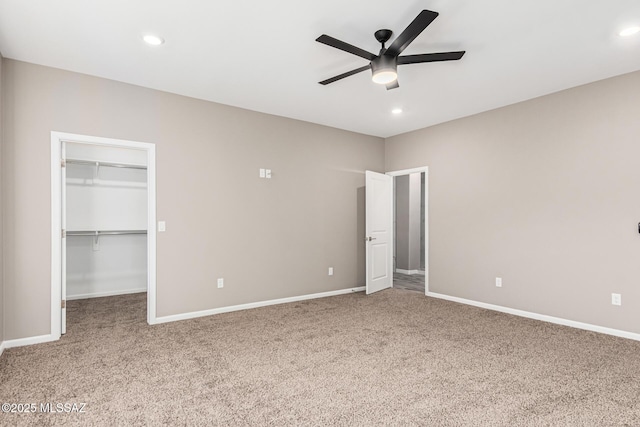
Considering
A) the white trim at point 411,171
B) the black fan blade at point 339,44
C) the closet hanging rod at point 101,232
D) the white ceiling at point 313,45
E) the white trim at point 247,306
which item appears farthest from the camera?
the white trim at point 411,171

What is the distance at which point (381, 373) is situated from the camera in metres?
2.77

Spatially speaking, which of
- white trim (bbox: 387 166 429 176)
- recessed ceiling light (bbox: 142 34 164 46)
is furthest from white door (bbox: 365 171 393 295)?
recessed ceiling light (bbox: 142 34 164 46)

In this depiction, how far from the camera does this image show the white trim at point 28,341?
329 cm

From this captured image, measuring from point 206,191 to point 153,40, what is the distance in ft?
6.17

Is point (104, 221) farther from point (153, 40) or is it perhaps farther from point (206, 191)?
point (153, 40)

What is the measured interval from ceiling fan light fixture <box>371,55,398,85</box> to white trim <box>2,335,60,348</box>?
3902mm

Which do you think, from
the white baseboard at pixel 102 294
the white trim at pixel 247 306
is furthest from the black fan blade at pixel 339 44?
the white baseboard at pixel 102 294

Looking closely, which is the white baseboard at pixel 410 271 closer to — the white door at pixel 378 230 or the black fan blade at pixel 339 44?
the white door at pixel 378 230

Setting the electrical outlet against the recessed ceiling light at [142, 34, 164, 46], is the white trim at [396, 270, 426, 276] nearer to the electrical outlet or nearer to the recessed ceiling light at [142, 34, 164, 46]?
the electrical outlet

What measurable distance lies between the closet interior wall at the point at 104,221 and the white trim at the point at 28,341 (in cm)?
203

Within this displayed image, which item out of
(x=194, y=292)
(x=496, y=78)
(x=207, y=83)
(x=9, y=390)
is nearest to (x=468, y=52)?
(x=496, y=78)

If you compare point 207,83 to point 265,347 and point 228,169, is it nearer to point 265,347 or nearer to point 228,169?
point 228,169

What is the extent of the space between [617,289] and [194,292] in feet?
15.3

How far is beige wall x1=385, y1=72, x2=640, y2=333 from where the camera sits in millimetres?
3660
